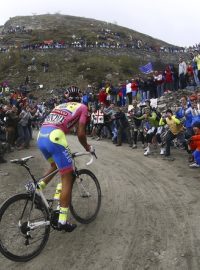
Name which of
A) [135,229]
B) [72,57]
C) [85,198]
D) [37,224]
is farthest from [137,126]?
[72,57]

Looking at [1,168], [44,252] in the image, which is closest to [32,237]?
[44,252]

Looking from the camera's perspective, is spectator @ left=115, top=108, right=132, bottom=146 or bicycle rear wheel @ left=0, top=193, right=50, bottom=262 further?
spectator @ left=115, top=108, right=132, bottom=146

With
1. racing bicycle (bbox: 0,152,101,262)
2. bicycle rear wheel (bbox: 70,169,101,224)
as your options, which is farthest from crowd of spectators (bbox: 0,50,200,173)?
racing bicycle (bbox: 0,152,101,262)

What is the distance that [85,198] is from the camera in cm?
747

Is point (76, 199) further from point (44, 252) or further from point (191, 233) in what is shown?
point (191, 233)

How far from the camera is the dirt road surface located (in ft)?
19.2

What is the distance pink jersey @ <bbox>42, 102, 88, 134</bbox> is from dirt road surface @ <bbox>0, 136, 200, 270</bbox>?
177 cm

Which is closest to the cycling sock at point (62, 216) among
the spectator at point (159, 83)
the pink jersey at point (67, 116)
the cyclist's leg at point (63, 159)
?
the cyclist's leg at point (63, 159)

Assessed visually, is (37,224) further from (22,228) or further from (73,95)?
(73,95)

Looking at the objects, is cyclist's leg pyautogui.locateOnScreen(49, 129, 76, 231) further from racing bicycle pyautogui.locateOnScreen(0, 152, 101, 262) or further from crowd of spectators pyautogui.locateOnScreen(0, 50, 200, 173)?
crowd of spectators pyautogui.locateOnScreen(0, 50, 200, 173)

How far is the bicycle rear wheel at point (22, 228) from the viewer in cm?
580

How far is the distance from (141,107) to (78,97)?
38.9ft

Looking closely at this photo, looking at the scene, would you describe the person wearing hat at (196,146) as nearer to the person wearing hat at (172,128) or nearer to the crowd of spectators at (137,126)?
the crowd of spectators at (137,126)

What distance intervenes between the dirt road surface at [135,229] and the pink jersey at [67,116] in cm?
177
